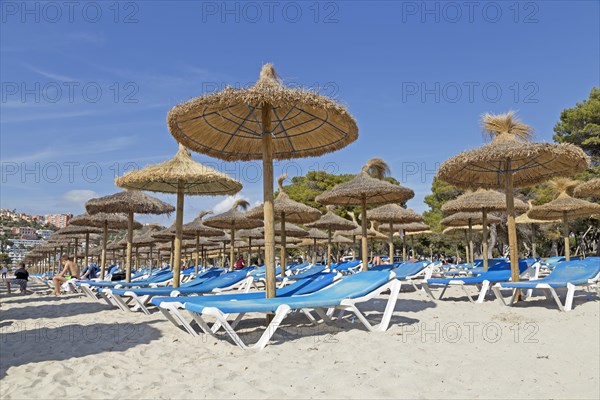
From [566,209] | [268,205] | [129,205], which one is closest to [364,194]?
[129,205]

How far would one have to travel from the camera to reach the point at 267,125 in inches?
210

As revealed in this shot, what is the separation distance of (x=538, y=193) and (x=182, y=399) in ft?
81.4

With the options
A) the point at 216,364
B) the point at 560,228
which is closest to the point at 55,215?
the point at 560,228

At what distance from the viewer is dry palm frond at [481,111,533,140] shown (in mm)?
8086

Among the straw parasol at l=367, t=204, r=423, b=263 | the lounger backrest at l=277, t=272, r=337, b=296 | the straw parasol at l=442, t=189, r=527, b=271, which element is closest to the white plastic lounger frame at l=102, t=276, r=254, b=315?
the lounger backrest at l=277, t=272, r=337, b=296

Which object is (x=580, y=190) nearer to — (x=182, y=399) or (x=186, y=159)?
(x=186, y=159)

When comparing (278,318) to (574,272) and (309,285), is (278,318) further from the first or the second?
(574,272)

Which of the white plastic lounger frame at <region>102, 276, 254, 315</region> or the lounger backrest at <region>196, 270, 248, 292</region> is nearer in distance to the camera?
the white plastic lounger frame at <region>102, 276, 254, 315</region>

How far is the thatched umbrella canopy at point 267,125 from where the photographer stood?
4.77m

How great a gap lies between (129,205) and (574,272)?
27.3ft

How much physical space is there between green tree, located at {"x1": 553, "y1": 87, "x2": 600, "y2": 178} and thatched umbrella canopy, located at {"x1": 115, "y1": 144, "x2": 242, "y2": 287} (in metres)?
20.1

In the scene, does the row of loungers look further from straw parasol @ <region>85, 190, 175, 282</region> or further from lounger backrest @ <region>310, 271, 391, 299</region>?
straw parasol @ <region>85, 190, 175, 282</region>

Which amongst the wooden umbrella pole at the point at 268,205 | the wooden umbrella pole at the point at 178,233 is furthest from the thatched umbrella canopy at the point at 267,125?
the wooden umbrella pole at the point at 178,233

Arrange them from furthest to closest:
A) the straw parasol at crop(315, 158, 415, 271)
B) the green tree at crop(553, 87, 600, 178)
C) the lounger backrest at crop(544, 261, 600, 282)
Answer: the green tree at crop(553, 87, 600, 178)
the straw parasol at crop(315, 158, 415, 271)
the lounger backrest at crop(544, 261, 600, 282)
